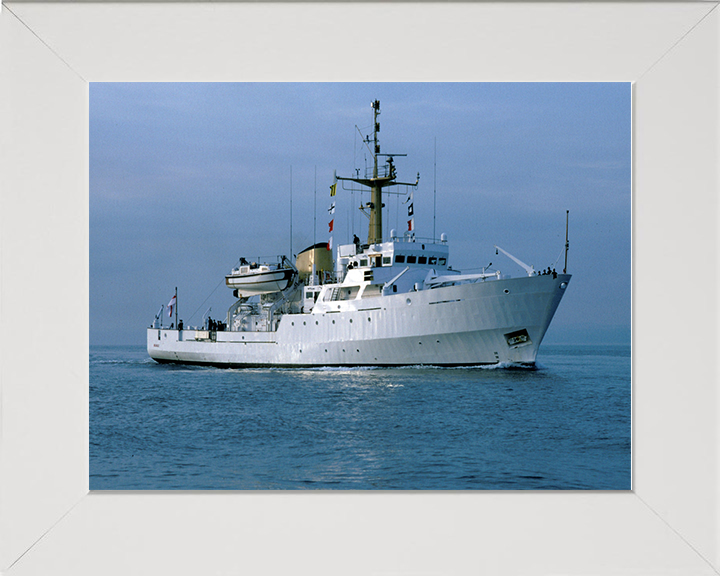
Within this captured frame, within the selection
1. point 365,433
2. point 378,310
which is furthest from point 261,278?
point 365,433

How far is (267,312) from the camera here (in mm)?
21938

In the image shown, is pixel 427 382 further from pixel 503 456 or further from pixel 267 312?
pixel 267 312

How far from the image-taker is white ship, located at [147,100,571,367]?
16.0 meters

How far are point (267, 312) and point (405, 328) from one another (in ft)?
21.6

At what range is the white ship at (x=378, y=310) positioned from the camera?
16031mm

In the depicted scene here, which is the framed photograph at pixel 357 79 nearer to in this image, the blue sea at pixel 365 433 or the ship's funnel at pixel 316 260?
the blue sea at pixel 365 433

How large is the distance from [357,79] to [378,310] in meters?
12.9

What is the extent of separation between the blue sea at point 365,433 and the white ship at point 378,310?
0.56 metres

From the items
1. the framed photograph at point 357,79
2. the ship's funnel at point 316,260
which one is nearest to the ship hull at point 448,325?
the ship's funnel at point 316,260

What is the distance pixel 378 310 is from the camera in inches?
664

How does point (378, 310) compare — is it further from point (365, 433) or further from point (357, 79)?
point (357, 79)

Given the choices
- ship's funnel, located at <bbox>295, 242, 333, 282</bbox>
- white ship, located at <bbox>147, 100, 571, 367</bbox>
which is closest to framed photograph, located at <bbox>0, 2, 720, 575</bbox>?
white ship, located at <bbox>147, 100, 571, 367</bbox>

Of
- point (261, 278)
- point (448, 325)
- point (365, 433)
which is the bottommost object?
point (365, 433)

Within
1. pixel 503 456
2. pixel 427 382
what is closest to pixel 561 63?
pixel 503 456
